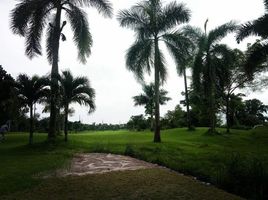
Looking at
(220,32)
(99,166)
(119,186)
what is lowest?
(119,186)

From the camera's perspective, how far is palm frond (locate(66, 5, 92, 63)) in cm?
1880

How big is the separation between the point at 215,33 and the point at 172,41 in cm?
799

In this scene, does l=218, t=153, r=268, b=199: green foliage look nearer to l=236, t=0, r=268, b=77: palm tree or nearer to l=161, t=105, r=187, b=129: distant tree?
l=236, t=0, r=268, b=77: palm tree

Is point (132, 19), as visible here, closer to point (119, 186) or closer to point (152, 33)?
point (152, 33)

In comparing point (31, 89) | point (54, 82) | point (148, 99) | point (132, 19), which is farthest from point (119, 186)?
point (148, 99)

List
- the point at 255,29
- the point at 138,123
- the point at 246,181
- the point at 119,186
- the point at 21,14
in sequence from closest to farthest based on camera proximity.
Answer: the point at 246,181, the point at 119,186, the point at 255,29, the point at 21,14, the point at 138,123

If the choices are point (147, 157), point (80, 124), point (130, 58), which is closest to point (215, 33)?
point (130, 58)

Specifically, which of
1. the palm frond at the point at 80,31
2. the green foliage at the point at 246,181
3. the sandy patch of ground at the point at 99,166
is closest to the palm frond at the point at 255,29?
the palm frond at the point at 80,31

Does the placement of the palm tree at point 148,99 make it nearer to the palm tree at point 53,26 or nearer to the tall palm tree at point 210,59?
the tall palm tree at point 210,59

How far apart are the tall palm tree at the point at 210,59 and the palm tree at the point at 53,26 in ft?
33.7

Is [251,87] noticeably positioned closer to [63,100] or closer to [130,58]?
[130,58]

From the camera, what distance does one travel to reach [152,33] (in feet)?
68.9

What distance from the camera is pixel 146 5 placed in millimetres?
21156

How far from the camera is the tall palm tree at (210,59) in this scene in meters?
25.9
